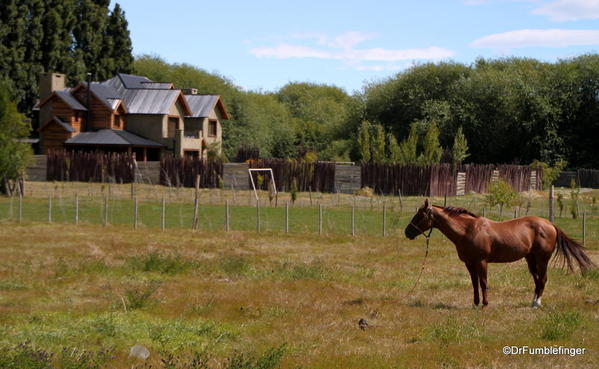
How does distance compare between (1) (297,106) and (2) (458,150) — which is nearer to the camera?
(2) (458,150)

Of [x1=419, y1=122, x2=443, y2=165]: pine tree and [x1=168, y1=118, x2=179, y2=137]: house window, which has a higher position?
[x1=168, y1=118, x2=179, y2=137]: house window

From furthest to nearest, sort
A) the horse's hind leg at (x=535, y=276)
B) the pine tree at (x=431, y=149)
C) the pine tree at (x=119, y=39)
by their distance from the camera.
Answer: the pine tree at (x=119, y=39) → the pine tree at (x=431, y=149) → the horse's hind leg at (x=535, y=276)

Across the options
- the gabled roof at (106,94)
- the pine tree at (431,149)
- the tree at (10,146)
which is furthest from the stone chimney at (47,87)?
the pine tree at (431,149)

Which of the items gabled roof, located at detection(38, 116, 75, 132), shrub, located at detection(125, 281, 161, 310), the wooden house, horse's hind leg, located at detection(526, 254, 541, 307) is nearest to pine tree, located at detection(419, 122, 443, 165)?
the wooden house

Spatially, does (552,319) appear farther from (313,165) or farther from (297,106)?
(297,106)

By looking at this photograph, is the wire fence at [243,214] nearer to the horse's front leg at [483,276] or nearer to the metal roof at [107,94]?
the horse's front leg at [483,276]

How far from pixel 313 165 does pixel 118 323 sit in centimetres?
3964

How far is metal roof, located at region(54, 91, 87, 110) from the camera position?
61.5 metres

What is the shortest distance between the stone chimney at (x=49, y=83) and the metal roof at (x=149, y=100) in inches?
222

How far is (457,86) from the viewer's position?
7225 centimetres

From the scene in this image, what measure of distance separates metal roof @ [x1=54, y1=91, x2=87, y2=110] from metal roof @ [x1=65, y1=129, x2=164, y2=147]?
222 centimetres

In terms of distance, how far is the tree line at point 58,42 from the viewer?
63.9 metres

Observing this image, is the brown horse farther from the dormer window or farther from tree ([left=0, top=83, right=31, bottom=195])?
the dormer window

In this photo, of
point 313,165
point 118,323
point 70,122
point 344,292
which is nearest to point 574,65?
point 313,165
